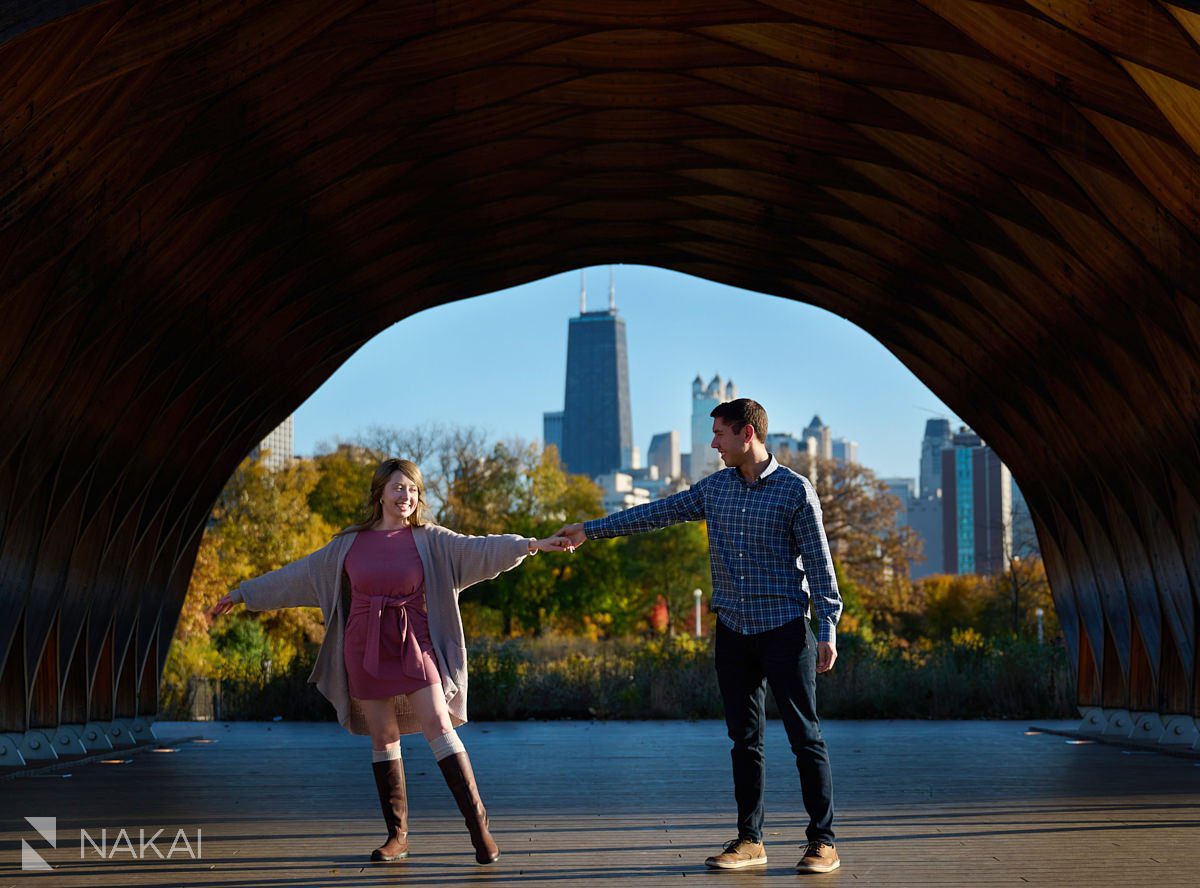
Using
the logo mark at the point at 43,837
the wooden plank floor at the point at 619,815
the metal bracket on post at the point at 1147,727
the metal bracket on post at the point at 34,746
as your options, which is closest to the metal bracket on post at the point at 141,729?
the wooden plank floor at the point at 619,815

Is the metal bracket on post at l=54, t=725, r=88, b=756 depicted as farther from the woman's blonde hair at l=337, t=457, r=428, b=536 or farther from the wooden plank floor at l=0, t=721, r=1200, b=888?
the woman's blonde hair at l=337, t=457, r=428, b=536

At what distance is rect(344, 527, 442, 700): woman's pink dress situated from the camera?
7.15 meters

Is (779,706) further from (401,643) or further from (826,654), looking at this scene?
(401,643)

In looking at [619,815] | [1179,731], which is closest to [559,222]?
[1179,731]

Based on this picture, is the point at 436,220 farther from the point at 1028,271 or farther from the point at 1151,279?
the point at 1151,279

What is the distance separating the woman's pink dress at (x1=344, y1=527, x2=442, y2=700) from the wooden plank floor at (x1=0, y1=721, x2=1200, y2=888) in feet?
2.92

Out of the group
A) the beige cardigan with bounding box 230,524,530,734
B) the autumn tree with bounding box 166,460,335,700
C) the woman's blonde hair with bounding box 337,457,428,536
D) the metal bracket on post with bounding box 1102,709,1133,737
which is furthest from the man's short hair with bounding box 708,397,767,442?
the autumn tree with bounding box 166,460,335,700

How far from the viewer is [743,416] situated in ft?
24.0

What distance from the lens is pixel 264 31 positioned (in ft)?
36.3

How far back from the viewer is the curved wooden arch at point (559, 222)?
10.8 m

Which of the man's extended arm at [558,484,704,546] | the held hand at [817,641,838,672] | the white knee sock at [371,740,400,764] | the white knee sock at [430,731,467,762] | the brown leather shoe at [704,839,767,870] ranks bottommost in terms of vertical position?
the brown leather shoe at [704,839,767,870]

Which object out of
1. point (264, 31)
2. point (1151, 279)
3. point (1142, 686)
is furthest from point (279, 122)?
point (1142, 686)

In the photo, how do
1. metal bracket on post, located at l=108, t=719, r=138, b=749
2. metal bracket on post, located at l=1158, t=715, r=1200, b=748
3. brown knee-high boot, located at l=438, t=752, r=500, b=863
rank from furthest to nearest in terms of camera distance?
metal bracket on post, located at l=108, t=719, r=138, b=749, metal bracket on post, located at l=1158, t=715, r=1200, b=748, brown knee-high boot, located at l=438, t=752, r=500, b=863

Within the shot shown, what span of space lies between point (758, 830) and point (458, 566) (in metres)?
1.94
